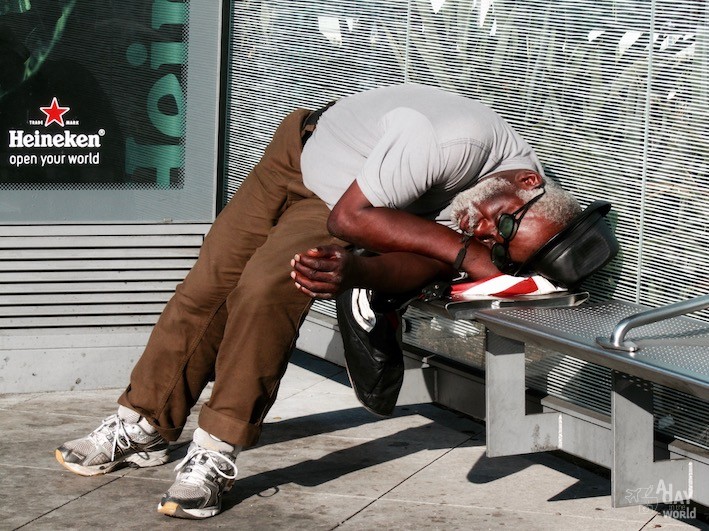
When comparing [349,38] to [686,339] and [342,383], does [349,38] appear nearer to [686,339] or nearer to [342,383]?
[342,383]

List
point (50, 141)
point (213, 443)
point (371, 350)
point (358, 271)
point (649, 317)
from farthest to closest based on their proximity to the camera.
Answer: point (50, 141), point (371, 350), point (213, 443), point (358, 271), point (649, 317)

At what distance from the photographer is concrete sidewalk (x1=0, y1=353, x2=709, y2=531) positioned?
3707 mm

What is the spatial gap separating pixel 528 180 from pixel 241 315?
0.98 metres

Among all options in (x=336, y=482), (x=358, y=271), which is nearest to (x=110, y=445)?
(x=336, y=482)

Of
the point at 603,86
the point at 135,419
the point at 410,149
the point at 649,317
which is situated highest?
the point at 603,86

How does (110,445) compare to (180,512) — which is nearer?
(180,512)

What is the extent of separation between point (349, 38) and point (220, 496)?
6.79ft

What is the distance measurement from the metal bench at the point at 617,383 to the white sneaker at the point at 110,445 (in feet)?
3.83

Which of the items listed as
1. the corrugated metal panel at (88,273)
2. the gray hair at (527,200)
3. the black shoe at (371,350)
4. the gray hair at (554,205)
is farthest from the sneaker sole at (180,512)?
the corrugated metal panel at (88,273)

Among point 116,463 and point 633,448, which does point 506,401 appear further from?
point 116,463

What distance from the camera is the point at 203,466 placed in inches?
146

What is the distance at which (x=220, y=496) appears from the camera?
375cm

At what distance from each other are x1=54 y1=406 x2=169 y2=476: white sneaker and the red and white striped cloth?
1.20m

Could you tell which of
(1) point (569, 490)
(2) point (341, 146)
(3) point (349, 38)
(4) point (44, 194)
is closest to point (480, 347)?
(1) point (569, 490)
